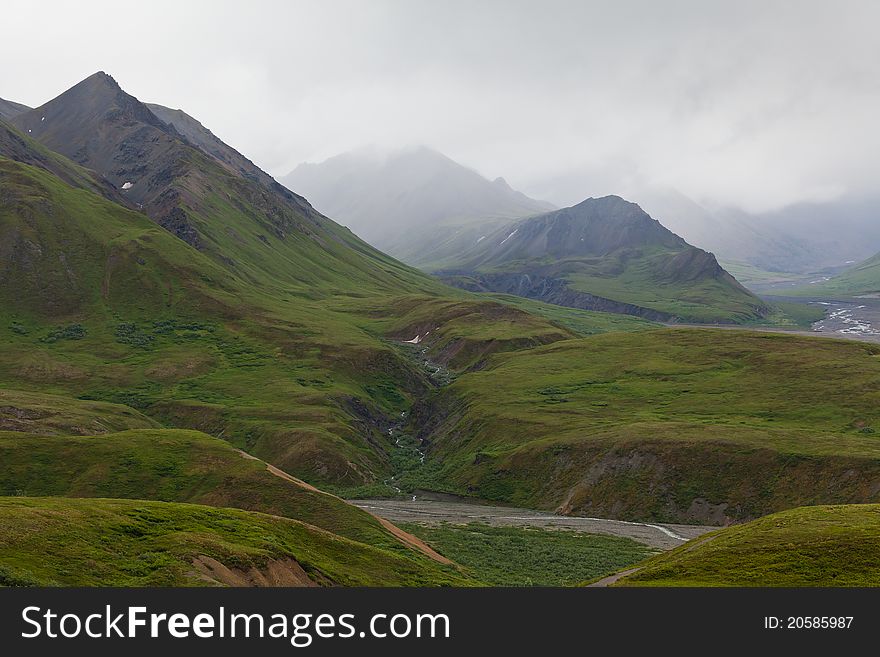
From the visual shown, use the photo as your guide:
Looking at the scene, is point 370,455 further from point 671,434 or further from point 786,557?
point 786,557

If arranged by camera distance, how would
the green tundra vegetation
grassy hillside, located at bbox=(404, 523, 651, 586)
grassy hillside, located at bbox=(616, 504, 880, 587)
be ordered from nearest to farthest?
grassy hillside, located at bbox=(616, 504, 880, 587), the green tundra vegetation, grassy hillside, located at bbox=(404, 523, 651, 586)

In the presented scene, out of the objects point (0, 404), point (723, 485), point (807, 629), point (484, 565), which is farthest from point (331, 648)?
point (0, 404)

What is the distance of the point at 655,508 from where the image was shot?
114 meters

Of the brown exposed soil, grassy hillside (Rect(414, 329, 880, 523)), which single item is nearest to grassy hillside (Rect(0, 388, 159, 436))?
grassy hillside (Rect(414, 329, 880, 523))

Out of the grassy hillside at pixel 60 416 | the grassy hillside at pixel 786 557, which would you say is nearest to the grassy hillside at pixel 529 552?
the grassy hillside at pixel 786 557

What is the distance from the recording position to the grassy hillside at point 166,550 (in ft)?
118

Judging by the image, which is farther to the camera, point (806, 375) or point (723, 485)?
point (806, 375)

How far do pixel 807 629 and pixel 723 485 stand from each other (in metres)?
88.5

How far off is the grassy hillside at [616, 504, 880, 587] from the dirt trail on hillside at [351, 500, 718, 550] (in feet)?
113

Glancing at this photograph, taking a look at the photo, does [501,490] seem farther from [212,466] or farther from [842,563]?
Answer: [842,563]

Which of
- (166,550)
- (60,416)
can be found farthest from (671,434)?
(60,416)

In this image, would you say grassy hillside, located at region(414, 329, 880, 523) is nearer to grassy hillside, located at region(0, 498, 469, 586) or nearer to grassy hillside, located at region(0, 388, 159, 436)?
grassy hillside, located at region(0, 388, 159, 436)

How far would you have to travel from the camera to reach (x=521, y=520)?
109 m

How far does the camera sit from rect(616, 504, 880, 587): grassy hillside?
43156 millimetres
